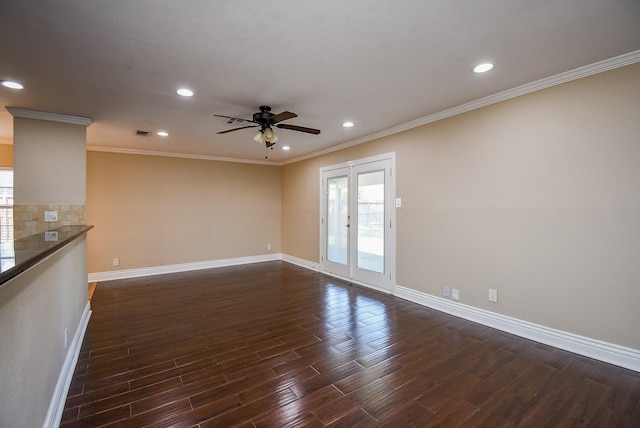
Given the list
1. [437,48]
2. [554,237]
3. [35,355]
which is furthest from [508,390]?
[35,355]

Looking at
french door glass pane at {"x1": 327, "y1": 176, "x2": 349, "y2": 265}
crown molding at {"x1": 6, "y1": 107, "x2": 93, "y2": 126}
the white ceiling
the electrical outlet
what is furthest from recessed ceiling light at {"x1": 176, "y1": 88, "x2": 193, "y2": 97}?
french door glass pane at {"x1": 327, "y1": 176, "x2": 349, "y2": 265}

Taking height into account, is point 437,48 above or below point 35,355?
above

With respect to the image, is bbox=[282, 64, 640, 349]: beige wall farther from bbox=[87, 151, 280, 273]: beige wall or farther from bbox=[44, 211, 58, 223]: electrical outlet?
→ bbox=[44, 211, 58, 223]: electrical outlet

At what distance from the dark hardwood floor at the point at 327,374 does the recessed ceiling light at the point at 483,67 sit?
8.52ft

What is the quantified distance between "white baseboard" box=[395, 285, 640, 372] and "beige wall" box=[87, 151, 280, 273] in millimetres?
4524

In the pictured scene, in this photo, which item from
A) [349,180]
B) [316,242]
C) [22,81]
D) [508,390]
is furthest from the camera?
[316,242]

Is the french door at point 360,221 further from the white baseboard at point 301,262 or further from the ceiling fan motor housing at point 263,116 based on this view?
the ceiling fan motor housing at point 263,116

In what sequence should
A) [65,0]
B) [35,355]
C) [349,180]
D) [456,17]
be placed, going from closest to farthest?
[35,355]
[65,0]
[456,17]
[349,180]

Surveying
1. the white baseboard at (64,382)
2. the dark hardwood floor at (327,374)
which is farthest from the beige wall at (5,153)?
the white baseboard at (64,382)

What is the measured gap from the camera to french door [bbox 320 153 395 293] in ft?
15.0

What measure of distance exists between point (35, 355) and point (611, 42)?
4.27m

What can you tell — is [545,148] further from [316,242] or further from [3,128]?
[3,128]

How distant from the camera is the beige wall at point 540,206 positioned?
2.44 meters

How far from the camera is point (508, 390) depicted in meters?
2.15
